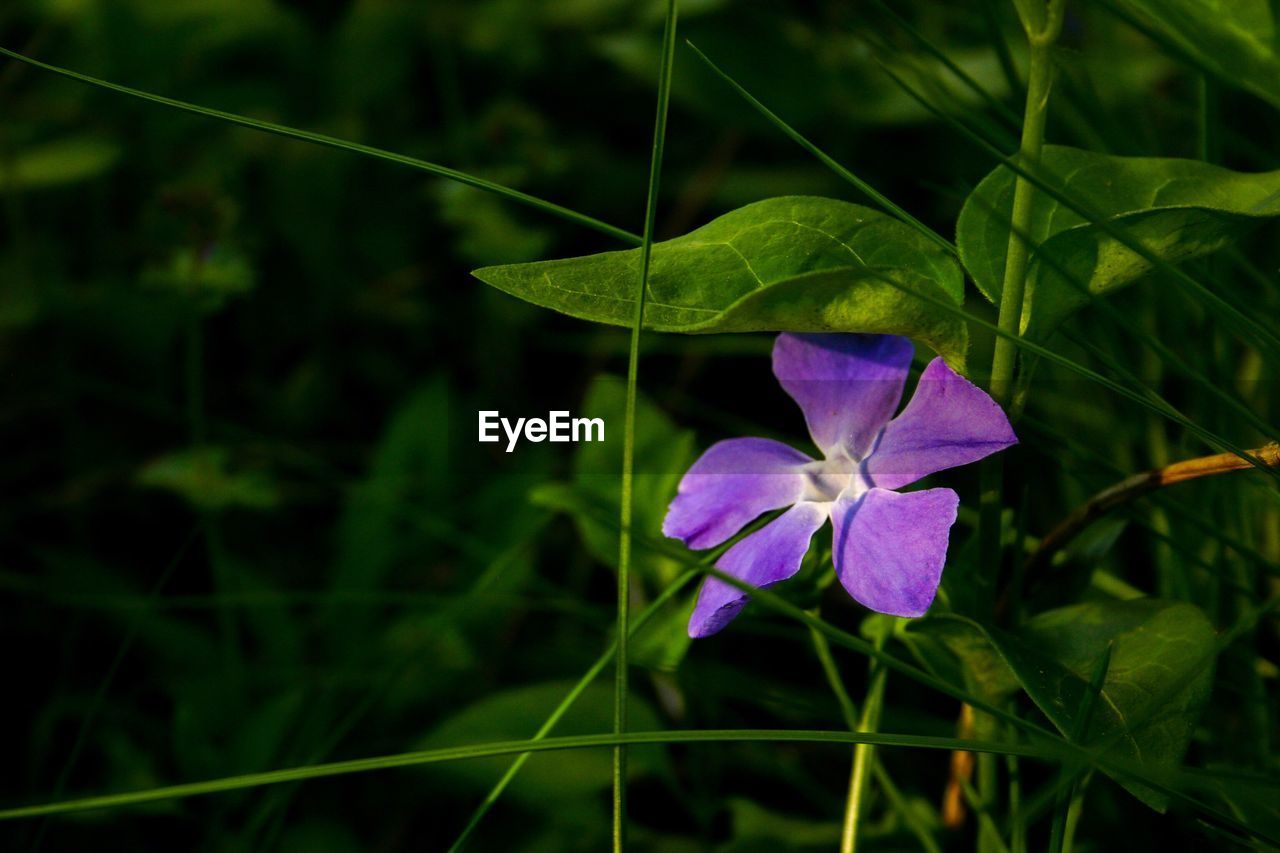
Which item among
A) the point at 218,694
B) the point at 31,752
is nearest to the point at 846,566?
the point at 218,694

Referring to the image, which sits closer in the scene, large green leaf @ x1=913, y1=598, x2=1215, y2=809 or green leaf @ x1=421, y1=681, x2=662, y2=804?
large green leaf @ x1=913, y1=598, x2=1215, y2=809

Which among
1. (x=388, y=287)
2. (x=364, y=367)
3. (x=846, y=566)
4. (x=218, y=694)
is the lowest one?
(x=218, y=694)

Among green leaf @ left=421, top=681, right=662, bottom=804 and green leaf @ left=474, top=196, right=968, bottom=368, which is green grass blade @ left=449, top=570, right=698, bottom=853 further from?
green leaf @ left=421, top=681, right=662, bottom=804

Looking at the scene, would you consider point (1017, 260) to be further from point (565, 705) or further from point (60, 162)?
point (60, 162)

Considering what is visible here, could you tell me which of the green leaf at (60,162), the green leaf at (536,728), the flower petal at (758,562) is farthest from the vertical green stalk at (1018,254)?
the green leaf at (60,162)

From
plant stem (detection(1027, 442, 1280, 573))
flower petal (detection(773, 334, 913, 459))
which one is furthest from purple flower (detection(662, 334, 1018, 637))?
plant stem (detection(1027, 442, 1280, 573))

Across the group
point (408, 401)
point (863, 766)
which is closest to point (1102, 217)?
point (863, 766)

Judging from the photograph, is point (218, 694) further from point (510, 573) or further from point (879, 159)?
point (879, 159)
